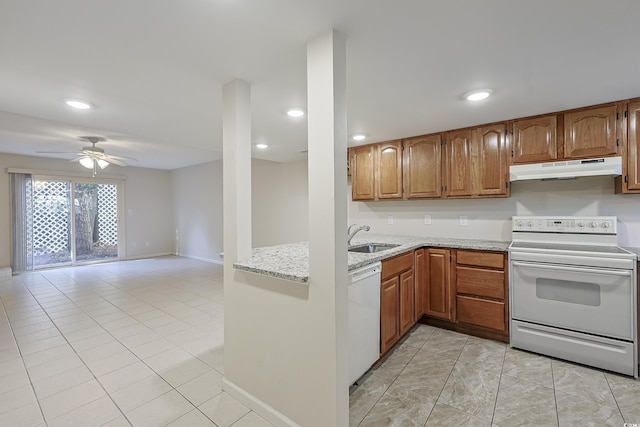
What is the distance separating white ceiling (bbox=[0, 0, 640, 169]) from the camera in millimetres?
1328

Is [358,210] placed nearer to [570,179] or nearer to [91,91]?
[570,179]

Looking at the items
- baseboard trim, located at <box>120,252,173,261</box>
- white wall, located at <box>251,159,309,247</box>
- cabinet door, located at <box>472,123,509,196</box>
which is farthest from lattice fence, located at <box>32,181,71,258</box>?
cabinet door, located at <box>472,123,509,196</box>

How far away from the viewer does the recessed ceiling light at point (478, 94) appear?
221 cm

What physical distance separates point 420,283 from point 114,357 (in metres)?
2.93

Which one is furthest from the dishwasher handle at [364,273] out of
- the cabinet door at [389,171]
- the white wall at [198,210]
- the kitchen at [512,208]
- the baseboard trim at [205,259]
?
the baseboard trim at [205,259]

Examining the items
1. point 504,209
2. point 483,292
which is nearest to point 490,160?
point 504,209

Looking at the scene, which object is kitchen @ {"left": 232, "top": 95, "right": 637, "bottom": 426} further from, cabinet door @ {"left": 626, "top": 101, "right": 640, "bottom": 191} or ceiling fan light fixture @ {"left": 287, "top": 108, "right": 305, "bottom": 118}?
ceiling fan light fixture @ {"left": 287, "top": 108, "right": 305, "bottom": 118}

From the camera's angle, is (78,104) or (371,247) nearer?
(78,104)

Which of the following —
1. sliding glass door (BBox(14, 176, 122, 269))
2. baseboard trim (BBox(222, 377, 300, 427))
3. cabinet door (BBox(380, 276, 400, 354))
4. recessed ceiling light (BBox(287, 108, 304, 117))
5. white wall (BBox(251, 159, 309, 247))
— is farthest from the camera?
sliding glass door (BBox(14, 176, 122, 269))

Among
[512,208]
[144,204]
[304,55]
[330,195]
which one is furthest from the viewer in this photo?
[144,204]

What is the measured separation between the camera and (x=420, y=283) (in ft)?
9.80

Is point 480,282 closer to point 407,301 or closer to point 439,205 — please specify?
point 407,301

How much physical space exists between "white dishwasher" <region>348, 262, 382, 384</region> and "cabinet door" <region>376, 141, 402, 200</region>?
1.64 meters

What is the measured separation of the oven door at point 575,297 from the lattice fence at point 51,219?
831cm
